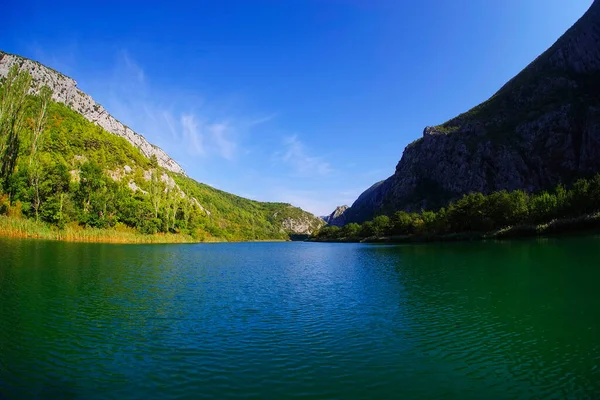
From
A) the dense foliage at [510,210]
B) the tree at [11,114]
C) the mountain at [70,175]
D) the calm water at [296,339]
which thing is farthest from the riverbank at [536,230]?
the tree at [11,114]

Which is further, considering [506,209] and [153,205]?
[153,205]

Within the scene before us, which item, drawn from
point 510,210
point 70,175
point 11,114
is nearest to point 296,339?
point 11,114

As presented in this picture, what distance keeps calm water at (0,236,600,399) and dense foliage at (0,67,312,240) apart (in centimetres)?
7575

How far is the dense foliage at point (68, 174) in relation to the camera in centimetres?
8962

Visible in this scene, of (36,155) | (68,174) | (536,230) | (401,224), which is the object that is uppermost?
(36,155)

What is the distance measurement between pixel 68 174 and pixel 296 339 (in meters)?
124

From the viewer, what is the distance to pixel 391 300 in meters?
27.2

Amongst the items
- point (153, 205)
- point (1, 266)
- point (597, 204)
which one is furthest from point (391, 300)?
point (153, 205)

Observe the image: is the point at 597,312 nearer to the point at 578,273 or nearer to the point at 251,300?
the point at 578,273

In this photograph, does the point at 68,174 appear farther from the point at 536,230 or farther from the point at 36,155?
the point at 536,230

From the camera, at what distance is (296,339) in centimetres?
1755

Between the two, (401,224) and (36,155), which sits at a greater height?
(36,155)

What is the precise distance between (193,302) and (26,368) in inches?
510

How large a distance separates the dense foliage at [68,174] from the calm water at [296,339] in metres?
75.8
